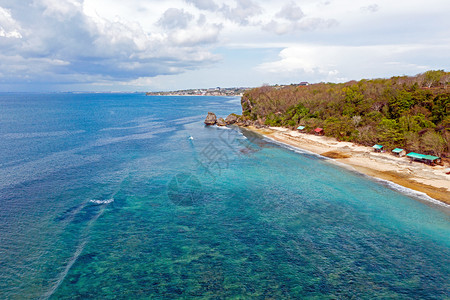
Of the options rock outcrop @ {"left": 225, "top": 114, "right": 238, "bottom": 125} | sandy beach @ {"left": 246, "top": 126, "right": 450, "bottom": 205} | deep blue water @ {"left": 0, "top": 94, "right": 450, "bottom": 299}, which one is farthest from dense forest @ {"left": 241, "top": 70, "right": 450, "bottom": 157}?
deep blue water @ {"left": 0, "top": 94, "right": 450, "bottom": 299}

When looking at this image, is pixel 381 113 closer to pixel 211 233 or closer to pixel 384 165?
pixel 384 165

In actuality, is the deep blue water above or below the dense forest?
below

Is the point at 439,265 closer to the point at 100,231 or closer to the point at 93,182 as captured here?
the point at 100,231

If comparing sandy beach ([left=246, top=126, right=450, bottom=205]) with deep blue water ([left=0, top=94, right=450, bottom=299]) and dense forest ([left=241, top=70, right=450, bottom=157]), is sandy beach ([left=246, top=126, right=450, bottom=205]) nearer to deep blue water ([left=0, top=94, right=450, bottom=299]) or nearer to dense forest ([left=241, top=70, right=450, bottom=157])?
dense forest ([left=241, top=70, right=450, bottom=157])

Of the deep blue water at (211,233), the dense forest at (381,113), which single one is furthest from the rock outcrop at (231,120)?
the deep blue water at (211,233)

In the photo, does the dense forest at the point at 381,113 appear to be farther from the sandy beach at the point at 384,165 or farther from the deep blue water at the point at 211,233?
the deep blue water at the point at 211,233

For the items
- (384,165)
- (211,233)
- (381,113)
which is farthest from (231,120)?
(211,233)
